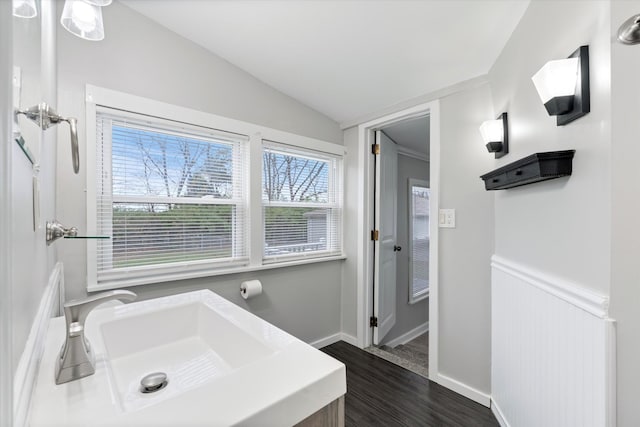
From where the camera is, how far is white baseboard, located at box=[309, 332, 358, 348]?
2594 mm

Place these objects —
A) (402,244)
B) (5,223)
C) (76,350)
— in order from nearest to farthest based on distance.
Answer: (5,223) → (76,350) → (402,244)

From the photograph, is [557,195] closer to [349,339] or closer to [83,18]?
[83,18]

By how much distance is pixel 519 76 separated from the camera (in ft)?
4.60

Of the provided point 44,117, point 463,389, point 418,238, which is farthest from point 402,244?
point 44,117

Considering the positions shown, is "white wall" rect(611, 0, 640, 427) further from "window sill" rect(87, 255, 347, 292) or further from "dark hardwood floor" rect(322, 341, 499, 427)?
"window sill" rect(87, 255, 347, 292)

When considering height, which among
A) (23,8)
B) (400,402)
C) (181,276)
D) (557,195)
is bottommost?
(400,402)

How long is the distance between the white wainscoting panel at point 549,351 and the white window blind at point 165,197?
1.69m

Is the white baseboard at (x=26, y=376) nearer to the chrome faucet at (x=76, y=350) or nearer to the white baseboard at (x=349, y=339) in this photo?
the chrome faucet at (x=76, y=350)

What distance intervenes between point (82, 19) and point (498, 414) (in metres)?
2.75

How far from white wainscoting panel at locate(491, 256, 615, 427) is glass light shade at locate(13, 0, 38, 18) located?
1517 mm

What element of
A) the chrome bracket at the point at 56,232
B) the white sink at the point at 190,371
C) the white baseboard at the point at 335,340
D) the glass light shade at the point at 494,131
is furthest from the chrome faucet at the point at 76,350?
the white baseboard at the point at 335,340

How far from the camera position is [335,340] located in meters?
2.72

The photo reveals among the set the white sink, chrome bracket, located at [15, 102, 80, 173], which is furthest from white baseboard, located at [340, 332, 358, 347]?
chrome bracket, located at [15, 102, 80, 173]

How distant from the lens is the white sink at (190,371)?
0.54 metres
